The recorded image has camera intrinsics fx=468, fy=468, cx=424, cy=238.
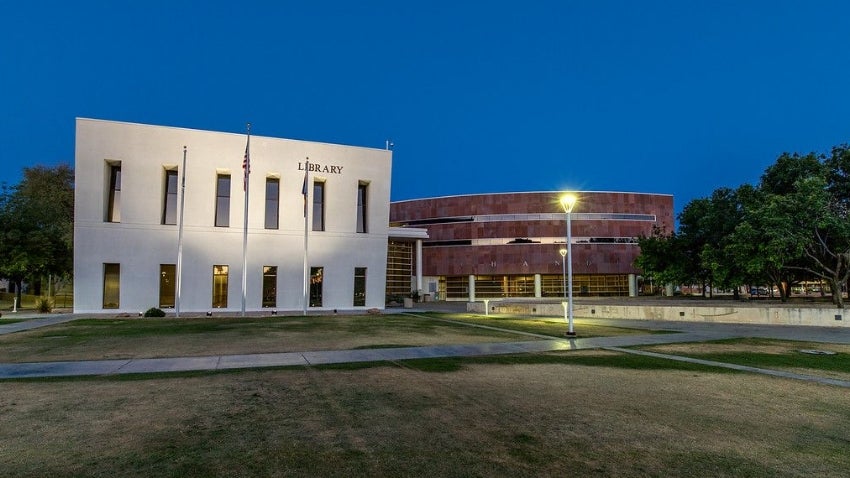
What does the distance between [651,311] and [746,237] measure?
725 centimetres

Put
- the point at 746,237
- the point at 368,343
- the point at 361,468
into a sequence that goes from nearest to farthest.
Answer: the point at 361,468
the point at 368,343
the point at 746,237

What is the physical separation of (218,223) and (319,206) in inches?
317

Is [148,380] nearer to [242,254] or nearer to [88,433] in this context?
[88,433]

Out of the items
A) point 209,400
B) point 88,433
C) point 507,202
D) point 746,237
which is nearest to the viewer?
point 88,433

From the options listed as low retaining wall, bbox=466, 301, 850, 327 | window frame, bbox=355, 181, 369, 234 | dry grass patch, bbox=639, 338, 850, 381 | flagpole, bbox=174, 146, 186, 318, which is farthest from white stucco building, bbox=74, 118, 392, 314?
dry grass patch, bbox=639, 338, 850, 381

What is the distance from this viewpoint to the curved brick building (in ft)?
216

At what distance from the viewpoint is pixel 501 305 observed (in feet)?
127

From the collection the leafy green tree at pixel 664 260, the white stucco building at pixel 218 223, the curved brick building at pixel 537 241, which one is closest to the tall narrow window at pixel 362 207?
the white stucco building at pixel 218 223

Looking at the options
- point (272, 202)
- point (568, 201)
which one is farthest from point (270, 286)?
point (568, 201)

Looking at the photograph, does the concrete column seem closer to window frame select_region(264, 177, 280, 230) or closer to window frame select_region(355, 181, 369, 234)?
window frame select_region(355, 181, 369, 234)

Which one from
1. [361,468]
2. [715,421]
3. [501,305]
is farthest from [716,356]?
[501,305]

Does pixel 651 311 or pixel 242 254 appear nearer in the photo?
pixel 651 311

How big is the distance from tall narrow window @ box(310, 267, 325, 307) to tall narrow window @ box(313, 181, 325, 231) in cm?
355

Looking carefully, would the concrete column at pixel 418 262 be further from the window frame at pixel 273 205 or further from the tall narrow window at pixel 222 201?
the tall narrow window at pixel 222 201
